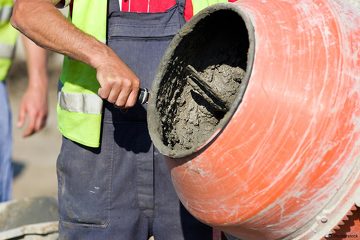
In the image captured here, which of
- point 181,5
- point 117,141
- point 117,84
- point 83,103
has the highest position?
point 181,5

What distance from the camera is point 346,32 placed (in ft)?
7.70

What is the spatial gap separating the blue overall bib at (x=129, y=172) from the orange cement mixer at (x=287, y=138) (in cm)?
40

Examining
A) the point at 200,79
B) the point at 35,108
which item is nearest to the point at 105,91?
the point at 200,79

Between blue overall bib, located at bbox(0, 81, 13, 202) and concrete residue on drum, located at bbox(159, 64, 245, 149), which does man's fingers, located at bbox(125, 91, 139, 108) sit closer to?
concrete residue on drum, located at bbox(159, 64, 245, 149)

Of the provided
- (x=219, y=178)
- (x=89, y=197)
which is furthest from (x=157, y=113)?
(x=89, y=197)

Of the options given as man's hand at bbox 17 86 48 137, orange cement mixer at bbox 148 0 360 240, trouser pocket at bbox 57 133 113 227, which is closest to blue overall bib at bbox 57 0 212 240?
trouser pocket at bbox 57 133 113 227

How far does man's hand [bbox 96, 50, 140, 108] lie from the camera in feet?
8.23

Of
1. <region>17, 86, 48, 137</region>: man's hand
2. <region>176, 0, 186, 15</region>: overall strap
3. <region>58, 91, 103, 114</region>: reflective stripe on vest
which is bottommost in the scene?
<region>17, 86, 48, 137</region>: man's hand

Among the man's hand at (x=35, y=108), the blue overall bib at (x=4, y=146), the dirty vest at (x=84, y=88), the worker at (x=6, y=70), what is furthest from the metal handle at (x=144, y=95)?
the blue overall bib at (x=4, y=146)

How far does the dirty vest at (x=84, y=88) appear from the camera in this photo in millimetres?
2828

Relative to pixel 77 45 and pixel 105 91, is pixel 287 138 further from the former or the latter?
pixel 77 45

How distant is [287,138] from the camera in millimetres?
2256

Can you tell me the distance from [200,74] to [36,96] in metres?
1.44

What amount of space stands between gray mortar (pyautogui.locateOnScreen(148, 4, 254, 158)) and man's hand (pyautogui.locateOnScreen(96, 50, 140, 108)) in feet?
0.21
